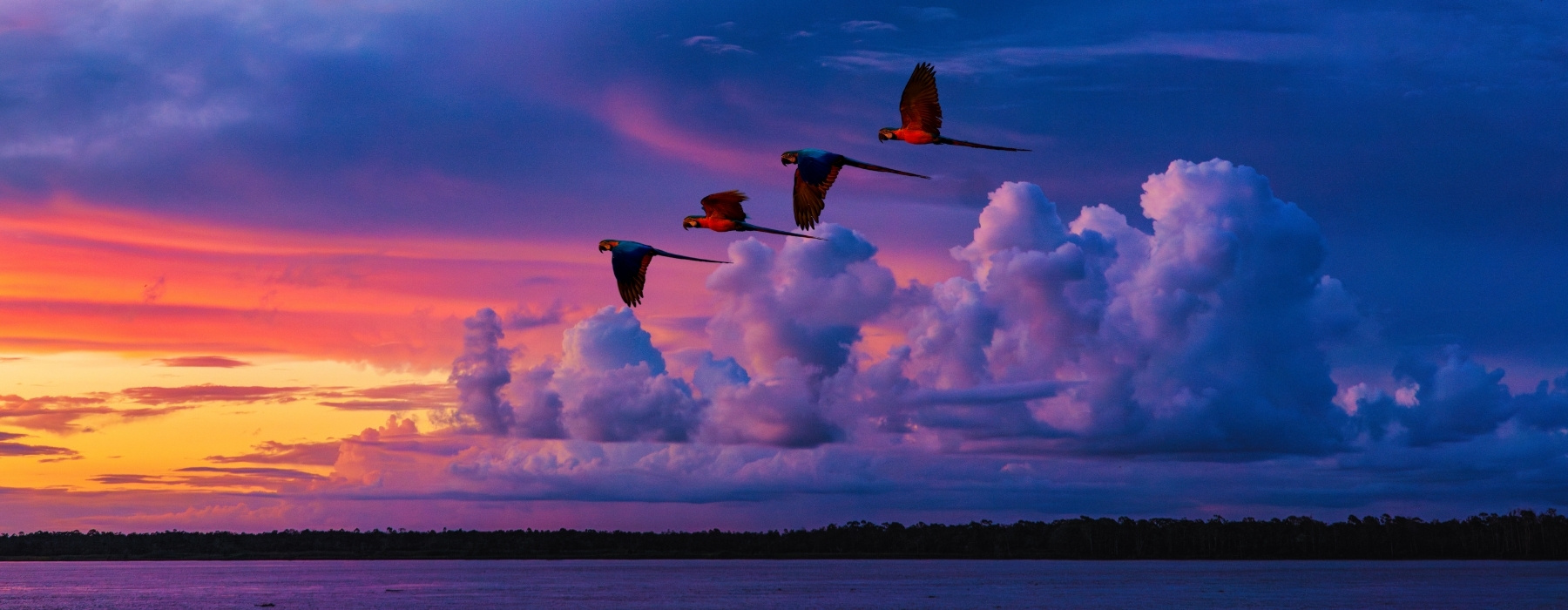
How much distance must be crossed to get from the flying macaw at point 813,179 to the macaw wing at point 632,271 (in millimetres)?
3835

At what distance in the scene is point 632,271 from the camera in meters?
31.7

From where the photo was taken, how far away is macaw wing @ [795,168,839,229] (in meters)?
29.7

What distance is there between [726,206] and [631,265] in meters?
2.55

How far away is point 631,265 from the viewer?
31.8 meters

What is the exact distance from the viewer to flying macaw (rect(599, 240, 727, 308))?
3148 cm

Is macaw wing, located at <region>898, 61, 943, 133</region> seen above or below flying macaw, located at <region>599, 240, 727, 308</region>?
above

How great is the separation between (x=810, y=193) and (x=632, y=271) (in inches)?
173

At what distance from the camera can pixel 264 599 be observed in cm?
17050

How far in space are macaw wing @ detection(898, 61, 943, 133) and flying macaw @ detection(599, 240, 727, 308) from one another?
19.8ft

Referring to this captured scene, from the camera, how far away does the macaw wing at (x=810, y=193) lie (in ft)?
97.5

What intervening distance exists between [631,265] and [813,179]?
14.9ft

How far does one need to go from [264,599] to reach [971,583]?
294 ft

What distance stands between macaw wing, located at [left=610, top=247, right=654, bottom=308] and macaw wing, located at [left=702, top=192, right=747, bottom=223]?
68.1 inches

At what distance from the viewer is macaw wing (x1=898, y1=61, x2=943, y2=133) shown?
108 feet
